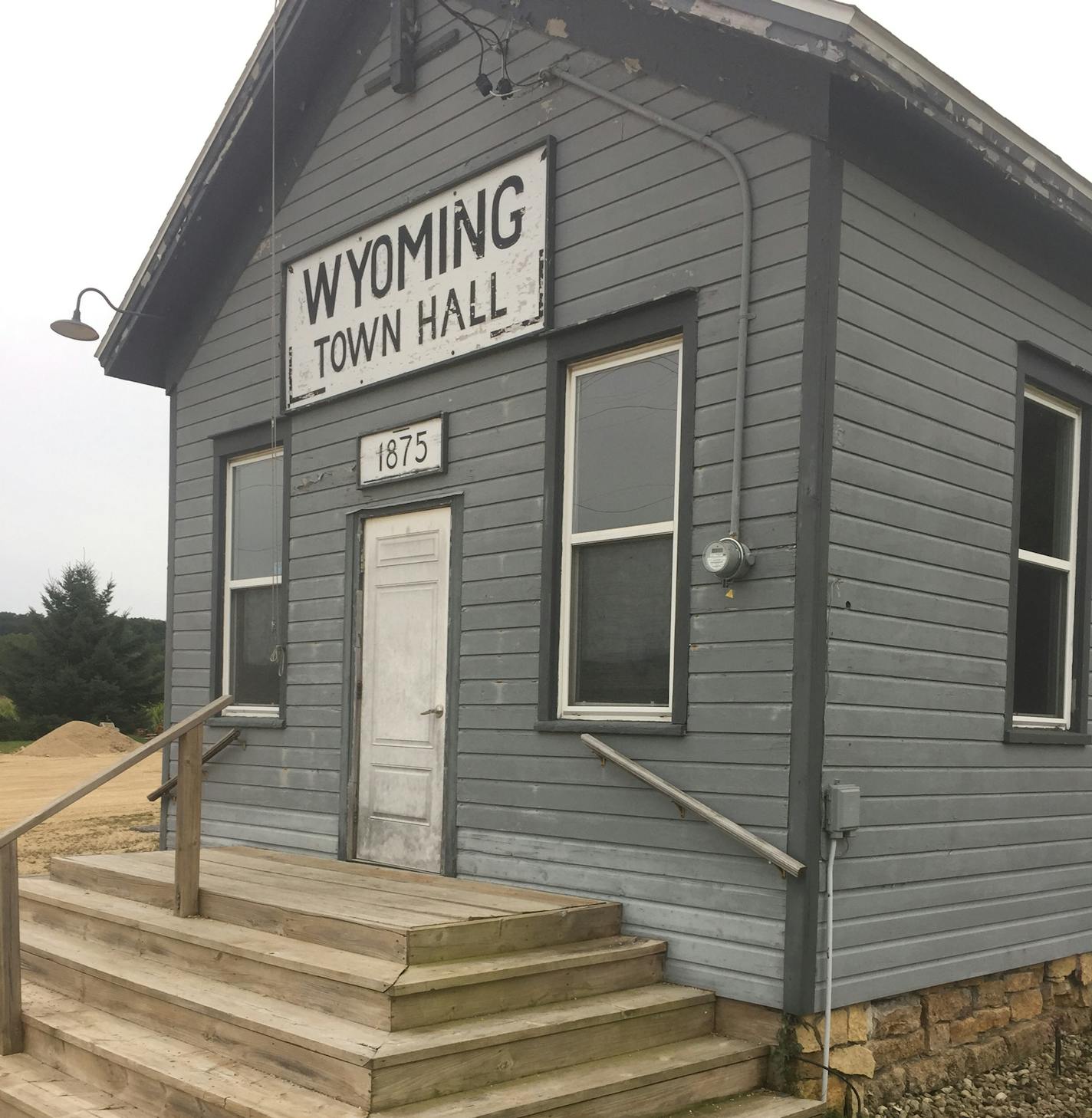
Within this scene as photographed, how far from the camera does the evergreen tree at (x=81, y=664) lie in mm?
29766

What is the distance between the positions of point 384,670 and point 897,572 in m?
3.05

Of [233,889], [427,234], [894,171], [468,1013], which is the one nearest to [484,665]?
[233,889]

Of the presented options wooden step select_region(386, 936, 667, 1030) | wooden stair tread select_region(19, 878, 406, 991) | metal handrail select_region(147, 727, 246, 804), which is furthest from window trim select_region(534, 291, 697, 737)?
metal handrail select_region(147, 727, 246, 804)

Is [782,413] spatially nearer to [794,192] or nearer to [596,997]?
[794,192]

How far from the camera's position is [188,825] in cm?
573

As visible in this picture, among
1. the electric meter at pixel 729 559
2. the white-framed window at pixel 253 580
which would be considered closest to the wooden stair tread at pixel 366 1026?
the electric meter at pixel 729 559

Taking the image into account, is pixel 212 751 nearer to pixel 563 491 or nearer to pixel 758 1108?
pixel 563 491

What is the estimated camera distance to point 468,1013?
14.4 feet

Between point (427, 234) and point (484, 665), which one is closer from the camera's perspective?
point (484, 665)

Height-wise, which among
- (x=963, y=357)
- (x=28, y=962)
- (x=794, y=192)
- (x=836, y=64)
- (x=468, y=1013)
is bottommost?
(x=28, y=962)

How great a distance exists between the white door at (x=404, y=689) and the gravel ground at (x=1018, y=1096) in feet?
8.53

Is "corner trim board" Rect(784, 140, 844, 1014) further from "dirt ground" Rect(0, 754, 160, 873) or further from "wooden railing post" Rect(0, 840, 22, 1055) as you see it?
"dirt ground" Rect(0, 754, 160, 873)

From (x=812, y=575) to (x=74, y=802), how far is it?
352 cm

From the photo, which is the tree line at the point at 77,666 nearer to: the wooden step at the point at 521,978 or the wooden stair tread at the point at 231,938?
the wooden stair tread at the point at 231,938
